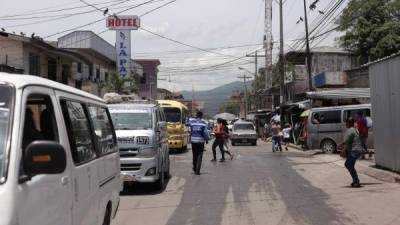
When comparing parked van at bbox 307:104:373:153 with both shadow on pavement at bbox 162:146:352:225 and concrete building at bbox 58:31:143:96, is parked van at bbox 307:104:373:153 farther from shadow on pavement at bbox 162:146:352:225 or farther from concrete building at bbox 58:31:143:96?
concrete building at bbox 58:31:143:96

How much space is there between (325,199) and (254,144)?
3183cm

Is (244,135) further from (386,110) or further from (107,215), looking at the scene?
(107,215)

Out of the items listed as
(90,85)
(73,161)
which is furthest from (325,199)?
(90,85)

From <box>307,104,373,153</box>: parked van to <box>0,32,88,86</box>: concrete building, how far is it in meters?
13.6

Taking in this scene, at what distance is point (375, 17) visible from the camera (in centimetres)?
4169

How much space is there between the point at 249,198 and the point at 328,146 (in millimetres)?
15719

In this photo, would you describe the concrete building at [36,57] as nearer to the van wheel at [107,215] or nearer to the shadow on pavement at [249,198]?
the shadow on pavement at [249,198]

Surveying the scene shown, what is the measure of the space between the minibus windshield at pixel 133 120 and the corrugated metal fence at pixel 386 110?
631 cm

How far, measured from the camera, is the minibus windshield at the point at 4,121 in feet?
12.0

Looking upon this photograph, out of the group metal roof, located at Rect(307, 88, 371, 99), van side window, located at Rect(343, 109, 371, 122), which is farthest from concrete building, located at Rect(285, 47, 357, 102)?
van side window, located at Rect(343, 109, 371, 122)

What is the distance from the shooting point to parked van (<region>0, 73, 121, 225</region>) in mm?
3666

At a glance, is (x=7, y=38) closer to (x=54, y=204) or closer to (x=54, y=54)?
(x=54, y=54)

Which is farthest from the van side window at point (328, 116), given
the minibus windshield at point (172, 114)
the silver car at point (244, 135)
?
the silver car at point (244, 135)

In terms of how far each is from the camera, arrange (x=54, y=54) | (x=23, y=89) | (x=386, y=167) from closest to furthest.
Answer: (x=23, y=89), (x=386, y=167), (x=54, y=54)
